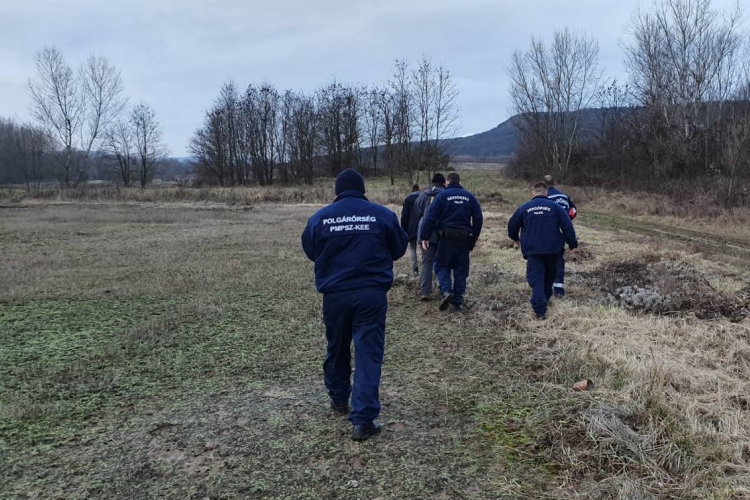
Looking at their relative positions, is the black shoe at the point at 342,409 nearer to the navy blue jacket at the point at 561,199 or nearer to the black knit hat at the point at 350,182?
the black knit hat at the point at 350,182

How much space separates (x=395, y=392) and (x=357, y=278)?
56.8 inches

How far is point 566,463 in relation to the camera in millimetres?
3408

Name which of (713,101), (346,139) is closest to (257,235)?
(713,101)

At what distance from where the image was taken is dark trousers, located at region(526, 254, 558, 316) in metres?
6.75

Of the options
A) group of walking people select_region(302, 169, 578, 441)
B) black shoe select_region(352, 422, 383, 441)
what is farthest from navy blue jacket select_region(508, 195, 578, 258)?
black shoe select_region(352, 422, 383, 441)

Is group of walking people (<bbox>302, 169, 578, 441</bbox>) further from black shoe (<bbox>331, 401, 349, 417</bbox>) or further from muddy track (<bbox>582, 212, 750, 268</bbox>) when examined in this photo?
muddy track (<bbox>582, 212, 750, 268</bbox>)

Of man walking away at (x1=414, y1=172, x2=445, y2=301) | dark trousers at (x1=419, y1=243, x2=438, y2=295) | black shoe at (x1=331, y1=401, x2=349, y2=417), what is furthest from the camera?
dark trousers at (x1=419, y1=243, x2=438, y2=295)

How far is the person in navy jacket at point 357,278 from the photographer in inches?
153

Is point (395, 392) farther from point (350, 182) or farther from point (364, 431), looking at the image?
point (350, 182)

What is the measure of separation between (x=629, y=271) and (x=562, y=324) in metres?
4.33

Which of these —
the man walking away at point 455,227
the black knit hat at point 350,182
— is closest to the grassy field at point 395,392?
the man walking away at point 455,227

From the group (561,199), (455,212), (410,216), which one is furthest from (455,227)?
(561,199)

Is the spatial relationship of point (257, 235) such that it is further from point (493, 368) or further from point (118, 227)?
point (493, 368)

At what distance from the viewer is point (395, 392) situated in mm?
4770
